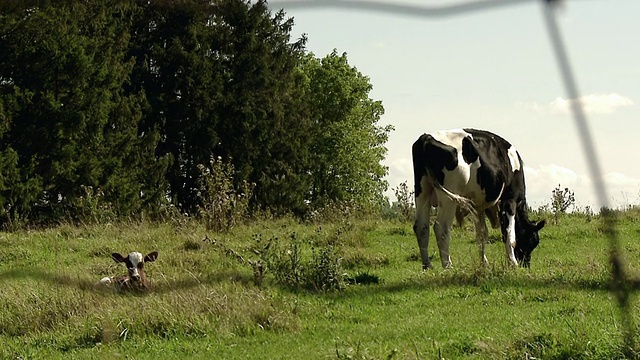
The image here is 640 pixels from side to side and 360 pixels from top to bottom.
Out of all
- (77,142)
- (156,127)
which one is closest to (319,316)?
(77,142)

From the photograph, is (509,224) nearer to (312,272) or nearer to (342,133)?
(312,272)

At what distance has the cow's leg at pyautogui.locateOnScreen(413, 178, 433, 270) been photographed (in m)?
11.9

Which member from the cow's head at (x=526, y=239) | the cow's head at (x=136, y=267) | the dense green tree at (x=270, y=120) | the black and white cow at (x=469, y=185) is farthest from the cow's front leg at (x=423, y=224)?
the dense green tree at (x=270, y=120)

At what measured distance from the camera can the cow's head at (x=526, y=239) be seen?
12617 millimetres

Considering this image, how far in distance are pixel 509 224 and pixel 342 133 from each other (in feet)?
117

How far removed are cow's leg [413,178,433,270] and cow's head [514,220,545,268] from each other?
4.78 ft

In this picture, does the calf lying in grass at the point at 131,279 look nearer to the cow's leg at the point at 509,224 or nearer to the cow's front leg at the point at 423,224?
the cow's front leg at the point at 423,224

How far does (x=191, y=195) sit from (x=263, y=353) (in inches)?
1166

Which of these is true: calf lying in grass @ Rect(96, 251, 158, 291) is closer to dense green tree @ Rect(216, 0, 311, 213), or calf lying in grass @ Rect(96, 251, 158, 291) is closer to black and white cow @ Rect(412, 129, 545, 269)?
black and white cow @ Rect(412, 129, 545, 269)

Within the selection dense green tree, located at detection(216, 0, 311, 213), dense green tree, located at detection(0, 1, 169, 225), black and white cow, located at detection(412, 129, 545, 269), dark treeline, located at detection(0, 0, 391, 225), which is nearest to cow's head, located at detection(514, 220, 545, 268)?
black and white cow, located at detection(412, 129, 545, 269)

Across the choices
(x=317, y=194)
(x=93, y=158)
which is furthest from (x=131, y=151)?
(x=317, y=194)

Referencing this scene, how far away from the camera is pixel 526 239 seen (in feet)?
41.7

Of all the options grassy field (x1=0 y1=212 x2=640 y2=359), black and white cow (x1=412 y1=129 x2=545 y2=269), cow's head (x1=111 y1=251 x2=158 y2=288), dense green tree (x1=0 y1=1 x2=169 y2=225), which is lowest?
grassy field (x1=0 y1=212 x2=640 y2=359)

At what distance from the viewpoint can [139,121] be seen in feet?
106
